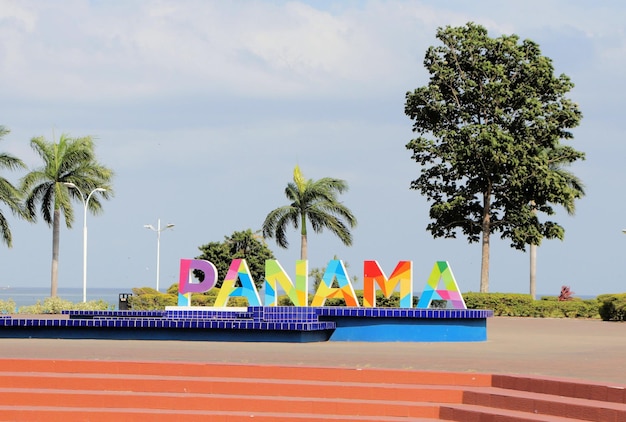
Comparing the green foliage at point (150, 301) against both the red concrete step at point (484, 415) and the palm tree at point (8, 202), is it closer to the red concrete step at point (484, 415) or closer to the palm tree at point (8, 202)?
the palm tree at point (8, 202)

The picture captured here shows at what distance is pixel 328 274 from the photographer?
34250 mm

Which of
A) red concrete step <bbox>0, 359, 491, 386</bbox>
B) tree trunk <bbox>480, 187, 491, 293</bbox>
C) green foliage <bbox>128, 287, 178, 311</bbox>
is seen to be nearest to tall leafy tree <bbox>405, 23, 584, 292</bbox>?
tree trunk <bbox>480, 187, 491, 293</bbox>

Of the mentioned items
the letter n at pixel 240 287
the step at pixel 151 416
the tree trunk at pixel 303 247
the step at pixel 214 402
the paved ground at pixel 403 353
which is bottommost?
the step at pixel 151 416

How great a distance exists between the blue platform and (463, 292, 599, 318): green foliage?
62.9 ft

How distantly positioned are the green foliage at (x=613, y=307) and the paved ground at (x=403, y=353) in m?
13.2

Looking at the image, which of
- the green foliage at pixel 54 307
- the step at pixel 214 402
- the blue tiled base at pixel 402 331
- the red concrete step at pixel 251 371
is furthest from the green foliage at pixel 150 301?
the step at pixel 214 402

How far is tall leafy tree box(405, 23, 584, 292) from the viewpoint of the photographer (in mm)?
52812

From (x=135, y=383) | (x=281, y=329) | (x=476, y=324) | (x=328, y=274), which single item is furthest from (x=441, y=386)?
(x=328, y=274)

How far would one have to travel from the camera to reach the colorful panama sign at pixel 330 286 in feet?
109

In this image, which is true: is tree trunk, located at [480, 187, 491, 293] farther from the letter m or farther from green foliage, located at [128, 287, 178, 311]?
the letter m

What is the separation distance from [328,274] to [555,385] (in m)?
17.6

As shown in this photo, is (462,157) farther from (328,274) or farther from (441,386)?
(441,386)

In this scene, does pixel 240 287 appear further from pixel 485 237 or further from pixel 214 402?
pixel 485 237

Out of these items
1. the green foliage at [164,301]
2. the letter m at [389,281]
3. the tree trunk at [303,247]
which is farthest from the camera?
the tree trunk at [303,247]
